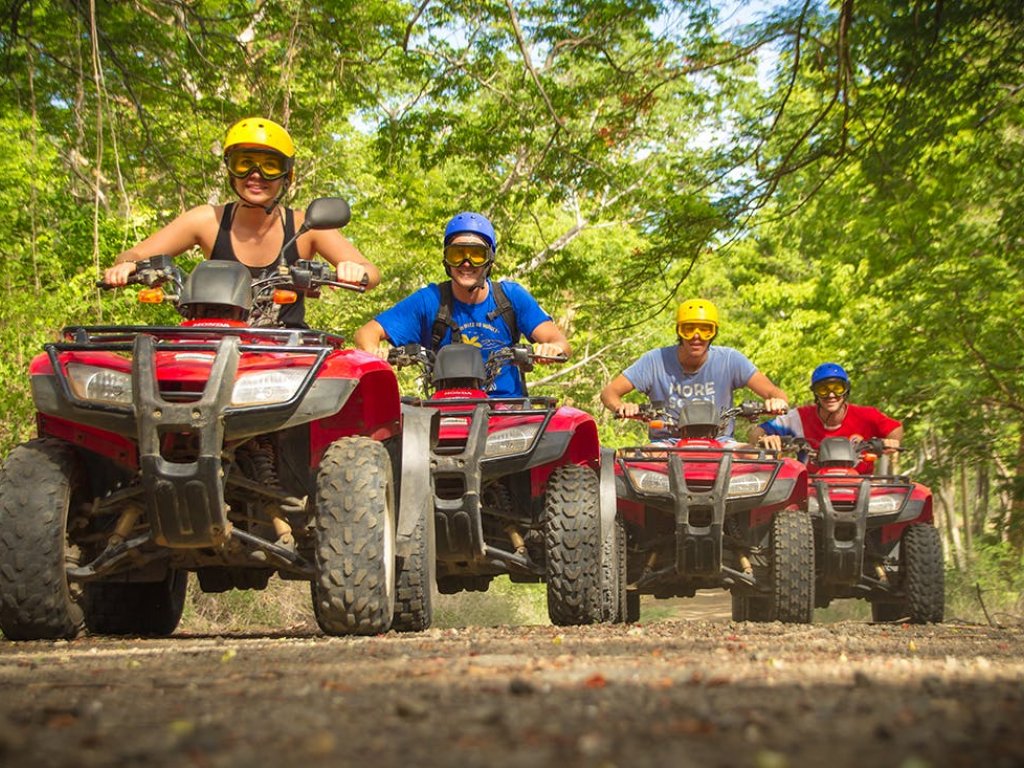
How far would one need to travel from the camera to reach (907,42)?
35.4ft

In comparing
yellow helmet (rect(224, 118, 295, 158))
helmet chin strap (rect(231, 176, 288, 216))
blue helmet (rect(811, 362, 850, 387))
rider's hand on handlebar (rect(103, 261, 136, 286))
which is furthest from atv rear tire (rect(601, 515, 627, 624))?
blue helmet (rect(811, 362, 850, 387))

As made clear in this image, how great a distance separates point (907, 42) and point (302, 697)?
8872mm

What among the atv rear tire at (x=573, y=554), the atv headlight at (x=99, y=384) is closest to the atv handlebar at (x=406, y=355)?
the atv rear tire at (x=573, y=554)

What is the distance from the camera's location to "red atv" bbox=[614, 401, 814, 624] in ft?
33.9

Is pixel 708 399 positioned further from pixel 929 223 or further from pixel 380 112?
pixel 380 112

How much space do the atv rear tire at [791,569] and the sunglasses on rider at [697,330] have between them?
1.51 meters

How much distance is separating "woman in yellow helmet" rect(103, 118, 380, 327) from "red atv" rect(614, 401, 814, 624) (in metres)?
3.88

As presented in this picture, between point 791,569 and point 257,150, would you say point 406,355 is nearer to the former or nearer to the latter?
point 257,150

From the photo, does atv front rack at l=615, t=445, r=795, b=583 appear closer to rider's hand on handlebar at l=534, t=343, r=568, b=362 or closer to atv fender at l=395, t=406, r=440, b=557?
rider's hand on handlebar at l=534, t=343, r=568, b=362

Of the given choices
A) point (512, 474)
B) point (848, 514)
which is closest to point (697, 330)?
point (848, 514)

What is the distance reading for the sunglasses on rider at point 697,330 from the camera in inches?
442

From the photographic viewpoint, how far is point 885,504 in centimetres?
1263

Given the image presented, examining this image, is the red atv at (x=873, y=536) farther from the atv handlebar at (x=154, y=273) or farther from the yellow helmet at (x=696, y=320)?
the atv handlebar at (x=154, y=273)

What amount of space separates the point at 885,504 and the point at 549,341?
513cm
